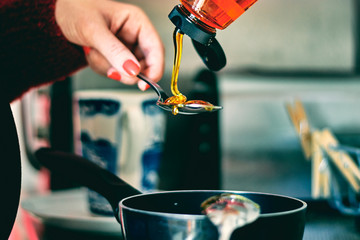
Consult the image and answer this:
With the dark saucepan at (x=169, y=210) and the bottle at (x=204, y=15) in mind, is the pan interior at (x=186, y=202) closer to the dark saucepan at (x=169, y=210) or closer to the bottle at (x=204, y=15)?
the dark saucepan at (x=169, y=210)

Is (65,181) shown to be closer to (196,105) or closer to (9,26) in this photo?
(9,26)

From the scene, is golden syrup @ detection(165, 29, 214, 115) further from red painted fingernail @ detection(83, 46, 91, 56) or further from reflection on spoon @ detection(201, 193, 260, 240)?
red painted fingernail @ detection(83, 46, 91, 56)

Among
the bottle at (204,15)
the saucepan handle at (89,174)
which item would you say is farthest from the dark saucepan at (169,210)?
the bottle at (204,15)

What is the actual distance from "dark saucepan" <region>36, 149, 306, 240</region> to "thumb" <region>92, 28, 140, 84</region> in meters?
0.09

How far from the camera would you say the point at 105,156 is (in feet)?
1.53

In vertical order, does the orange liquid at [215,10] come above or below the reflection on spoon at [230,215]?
above

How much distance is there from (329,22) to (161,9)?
0.36m

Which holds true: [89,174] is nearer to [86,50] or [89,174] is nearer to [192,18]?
[192,18]

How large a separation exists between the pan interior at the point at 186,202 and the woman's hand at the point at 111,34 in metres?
0.15

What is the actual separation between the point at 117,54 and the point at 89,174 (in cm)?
13

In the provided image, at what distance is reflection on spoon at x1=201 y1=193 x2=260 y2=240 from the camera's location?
20cm

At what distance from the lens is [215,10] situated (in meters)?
0.27

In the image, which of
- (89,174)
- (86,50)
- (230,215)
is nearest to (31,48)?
(86,50)

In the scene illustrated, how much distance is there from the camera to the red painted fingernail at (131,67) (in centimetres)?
38
